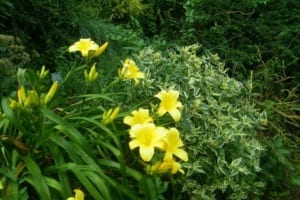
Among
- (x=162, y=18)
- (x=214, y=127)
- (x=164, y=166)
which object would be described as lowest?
(x=162, y=18)

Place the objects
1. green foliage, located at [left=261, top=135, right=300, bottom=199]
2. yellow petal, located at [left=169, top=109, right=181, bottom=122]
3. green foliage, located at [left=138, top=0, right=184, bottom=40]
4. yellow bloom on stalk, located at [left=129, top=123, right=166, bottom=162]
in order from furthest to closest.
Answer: green foliage, located at [left=138, top=0, right=184, bottom=40], green foliage, located at [left=261, top=135, right=300, bottom=199], yellow petal, located at [left=169, top=109, right=181, bottom=122], yellow bloom on stalk, located at [left=129, top=123, right=166, bottom=162]

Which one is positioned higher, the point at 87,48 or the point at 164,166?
the point at 87,48

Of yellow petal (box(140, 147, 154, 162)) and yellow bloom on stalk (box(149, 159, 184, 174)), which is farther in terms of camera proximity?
yellow bloom on stalk (box(149, 159, 184, 174))

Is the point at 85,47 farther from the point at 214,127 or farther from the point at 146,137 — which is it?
the point at 214,127

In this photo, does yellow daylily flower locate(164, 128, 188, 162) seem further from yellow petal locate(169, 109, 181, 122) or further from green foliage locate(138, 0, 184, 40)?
green foliage locate(138, 0, 184, 40)

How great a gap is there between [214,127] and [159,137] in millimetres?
685

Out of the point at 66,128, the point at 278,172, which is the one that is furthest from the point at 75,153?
the point at 278,172

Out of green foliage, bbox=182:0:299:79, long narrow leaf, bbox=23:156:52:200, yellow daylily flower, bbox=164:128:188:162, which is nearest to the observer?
long narrow leaf, bbox=23:156:52:200

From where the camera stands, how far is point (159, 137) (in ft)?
7.57

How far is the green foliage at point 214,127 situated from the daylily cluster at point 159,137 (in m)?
0.27

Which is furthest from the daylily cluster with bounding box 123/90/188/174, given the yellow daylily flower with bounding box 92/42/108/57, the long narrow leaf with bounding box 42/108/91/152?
the yellow daylily flower with bounding box 92/42/108/57

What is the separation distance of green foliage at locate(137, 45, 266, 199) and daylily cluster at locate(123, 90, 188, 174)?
0.88ft

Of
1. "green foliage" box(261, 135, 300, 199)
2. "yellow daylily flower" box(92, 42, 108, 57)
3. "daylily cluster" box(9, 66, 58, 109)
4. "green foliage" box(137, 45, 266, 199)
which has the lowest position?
"green foliage" box(261, 135, 300, 199)

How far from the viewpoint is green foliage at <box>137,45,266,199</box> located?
2.79 metres
